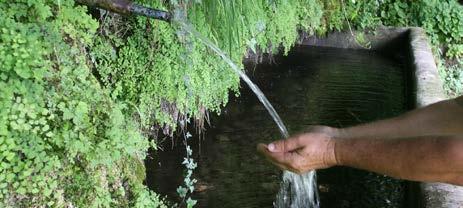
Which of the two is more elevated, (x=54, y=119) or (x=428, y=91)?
(x=428, y=91)

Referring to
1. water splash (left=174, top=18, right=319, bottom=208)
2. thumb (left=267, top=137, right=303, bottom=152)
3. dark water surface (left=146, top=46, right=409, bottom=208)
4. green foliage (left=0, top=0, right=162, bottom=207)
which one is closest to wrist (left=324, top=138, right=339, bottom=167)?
thumb (left=267, top=137, right=303, bottom=152)

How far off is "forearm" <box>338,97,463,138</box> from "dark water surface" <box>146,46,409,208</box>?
0.64 metres

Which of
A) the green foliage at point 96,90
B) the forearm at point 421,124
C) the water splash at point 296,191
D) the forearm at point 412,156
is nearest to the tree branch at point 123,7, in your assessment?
the green foliage at point 96,90

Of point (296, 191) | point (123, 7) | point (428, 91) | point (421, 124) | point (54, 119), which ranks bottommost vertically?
point (296, 191)

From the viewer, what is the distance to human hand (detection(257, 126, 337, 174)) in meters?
1.95

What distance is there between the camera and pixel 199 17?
4.25 meters

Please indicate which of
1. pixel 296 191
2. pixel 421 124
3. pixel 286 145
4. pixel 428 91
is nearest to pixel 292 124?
pixel 296 191

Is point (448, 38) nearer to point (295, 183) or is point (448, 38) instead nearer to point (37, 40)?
point (295, 183)

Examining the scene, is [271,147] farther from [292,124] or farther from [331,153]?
[292,124]

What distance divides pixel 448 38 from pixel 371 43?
4.68 ft

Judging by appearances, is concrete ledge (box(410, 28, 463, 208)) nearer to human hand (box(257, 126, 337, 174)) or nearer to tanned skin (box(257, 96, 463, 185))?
tanned skin (box(257, 96, 463, 185))

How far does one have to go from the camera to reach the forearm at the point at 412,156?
1.60 m

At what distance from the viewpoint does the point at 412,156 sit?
5.52 feet

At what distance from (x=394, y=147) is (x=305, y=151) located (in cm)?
36
